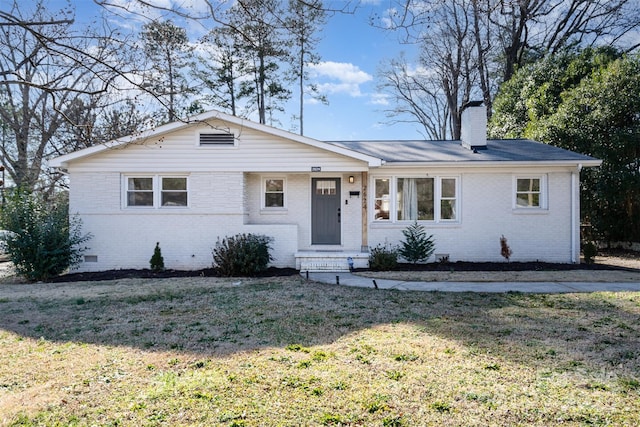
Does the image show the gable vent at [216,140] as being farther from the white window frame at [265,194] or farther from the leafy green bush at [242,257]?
the leafy green bush at [242,257]

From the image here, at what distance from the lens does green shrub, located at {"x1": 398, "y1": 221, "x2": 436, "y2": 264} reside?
1105cm

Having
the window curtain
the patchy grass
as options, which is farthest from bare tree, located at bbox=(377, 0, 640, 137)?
the patchy grass

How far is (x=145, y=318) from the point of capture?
6.00 m

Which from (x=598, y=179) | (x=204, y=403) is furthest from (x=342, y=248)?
(x=598, y=179)

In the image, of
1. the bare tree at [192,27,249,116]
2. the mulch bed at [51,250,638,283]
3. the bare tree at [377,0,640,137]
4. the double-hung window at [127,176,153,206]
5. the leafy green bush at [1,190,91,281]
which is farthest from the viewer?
the bare tree at [192,27,249,116]

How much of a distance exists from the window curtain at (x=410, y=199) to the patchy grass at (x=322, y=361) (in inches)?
189

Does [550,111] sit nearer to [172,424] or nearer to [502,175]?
[502,175]

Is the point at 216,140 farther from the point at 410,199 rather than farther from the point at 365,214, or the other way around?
the point at 410,199

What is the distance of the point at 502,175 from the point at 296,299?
7.53 meters

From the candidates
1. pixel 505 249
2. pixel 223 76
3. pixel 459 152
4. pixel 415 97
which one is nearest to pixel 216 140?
pixel 459 152

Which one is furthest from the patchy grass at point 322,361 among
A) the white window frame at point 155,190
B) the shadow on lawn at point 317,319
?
the white window frame at point 155,190

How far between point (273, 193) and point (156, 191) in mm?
3292

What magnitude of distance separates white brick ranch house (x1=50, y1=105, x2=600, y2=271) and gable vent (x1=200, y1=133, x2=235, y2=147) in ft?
0.09

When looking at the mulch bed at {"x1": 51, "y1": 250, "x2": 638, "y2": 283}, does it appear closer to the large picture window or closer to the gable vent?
the large picture window
